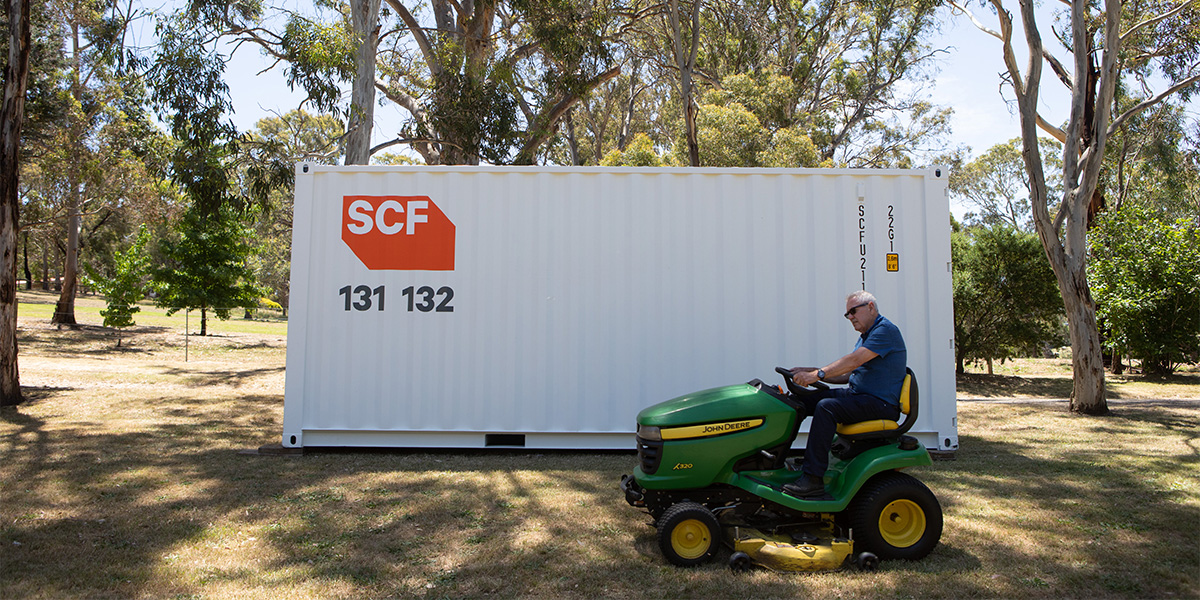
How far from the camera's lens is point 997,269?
47.7 ft

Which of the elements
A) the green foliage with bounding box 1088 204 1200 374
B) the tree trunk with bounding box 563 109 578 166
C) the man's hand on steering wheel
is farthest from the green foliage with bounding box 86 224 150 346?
the green foliage with bounding box 1088 204 1200 374

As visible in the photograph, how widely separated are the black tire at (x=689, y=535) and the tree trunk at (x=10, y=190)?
30.3 ft

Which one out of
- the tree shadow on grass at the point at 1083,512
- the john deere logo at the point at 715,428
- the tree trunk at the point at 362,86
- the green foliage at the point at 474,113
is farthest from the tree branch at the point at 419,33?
the john deere logo at the point at 715,428

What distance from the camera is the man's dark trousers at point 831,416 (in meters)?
3.86

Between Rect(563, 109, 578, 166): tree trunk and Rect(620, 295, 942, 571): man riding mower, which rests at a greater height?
Rect(563, 109, 578, 166): tree trunk

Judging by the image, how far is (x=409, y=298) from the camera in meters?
6.56

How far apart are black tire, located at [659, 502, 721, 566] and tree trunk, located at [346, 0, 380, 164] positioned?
32.4 feet

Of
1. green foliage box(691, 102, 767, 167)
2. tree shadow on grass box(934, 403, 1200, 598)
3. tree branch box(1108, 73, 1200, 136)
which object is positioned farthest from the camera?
green foliage box(691, 102, 767, 167)

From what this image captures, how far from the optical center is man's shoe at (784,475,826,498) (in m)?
3.86

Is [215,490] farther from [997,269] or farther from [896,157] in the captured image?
[896,157]

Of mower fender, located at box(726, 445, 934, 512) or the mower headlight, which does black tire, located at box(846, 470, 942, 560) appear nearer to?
mower fender, located at box(726, 445, 934, 512)

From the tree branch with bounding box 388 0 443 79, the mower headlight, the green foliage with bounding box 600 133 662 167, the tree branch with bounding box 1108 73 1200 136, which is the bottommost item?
the mower headlight

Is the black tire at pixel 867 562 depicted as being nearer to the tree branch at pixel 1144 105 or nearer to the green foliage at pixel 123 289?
the tree branch at pixel 1144 105

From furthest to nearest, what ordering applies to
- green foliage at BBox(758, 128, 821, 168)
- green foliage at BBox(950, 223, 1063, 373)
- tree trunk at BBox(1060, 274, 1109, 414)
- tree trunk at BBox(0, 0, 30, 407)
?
1. green foliage at BBox(758, 128, 821, 168)
2. green foliage at BBox(950, 223, 1063, 373)
3. tree trunk at BBox(1060, 274, 1109, 414)
4. tree trunk at BBox(0, 0, 30, 407)
